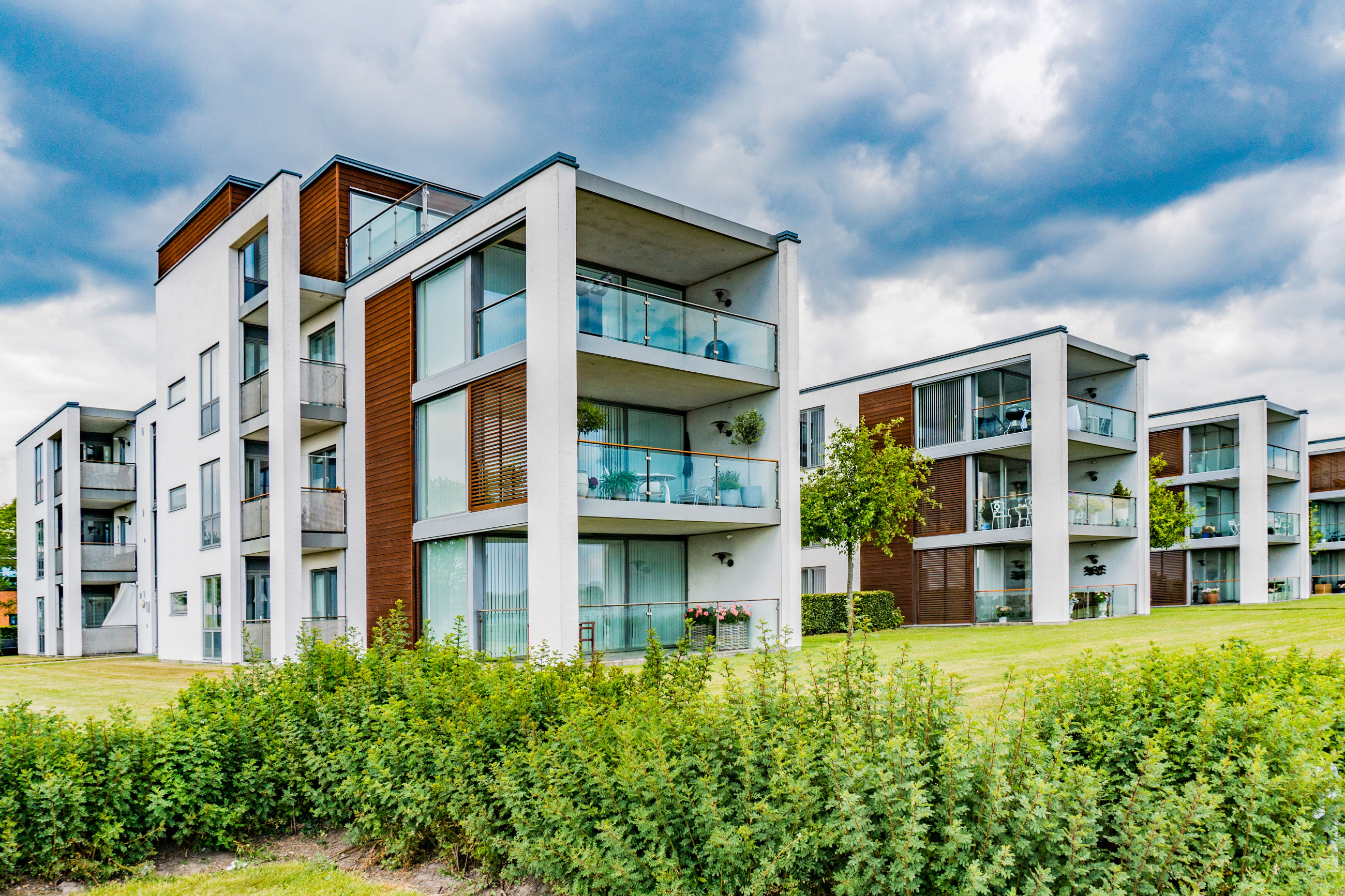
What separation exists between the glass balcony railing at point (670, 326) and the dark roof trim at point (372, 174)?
677cm

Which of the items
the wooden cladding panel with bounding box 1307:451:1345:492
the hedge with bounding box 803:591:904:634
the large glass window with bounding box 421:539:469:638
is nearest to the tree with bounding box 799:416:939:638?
the hedge with bounding box 803:591:904:634

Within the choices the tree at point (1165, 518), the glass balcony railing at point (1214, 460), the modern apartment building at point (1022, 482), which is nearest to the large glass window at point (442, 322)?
the modern apartment building at point (1022, 482)

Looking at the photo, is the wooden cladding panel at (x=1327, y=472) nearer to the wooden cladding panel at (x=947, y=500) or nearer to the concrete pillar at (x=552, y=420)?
the wooden cladding panel at (x=947, y=500)

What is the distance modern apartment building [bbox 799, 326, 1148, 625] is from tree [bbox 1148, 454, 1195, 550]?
12.8 ft

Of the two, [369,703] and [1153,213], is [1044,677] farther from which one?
[1153,213]

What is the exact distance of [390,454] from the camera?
63.5 ft

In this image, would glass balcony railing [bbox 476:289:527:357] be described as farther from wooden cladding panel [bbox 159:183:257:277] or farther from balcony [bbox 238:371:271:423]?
wooden cladding panel [bbox 159:183:257:277]

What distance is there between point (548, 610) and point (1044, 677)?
1013cm

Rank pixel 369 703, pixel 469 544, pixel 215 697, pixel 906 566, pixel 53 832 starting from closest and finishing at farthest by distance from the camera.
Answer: pixel 53 832 → pixel 369 703 → pixel 215 697 → pixel 469 544 → pixel 906 566

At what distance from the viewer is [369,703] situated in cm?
759

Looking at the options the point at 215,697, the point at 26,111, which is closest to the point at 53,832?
the point at 215,697

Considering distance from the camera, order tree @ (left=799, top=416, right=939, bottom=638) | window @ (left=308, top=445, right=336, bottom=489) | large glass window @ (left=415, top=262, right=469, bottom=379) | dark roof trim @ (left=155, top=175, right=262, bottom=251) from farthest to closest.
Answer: tree @ (left=799, top=416, right=939, bottom=638), dark roof trim @ (left=155, top=175, right=262, bottom=251), window @ (left=308, top=445, right=336, bottom=489), large glass window @ (left=415, top=262, right=469, bottom=379)

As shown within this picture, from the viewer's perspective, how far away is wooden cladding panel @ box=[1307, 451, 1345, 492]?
4844cm

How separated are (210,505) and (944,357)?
21657mm
